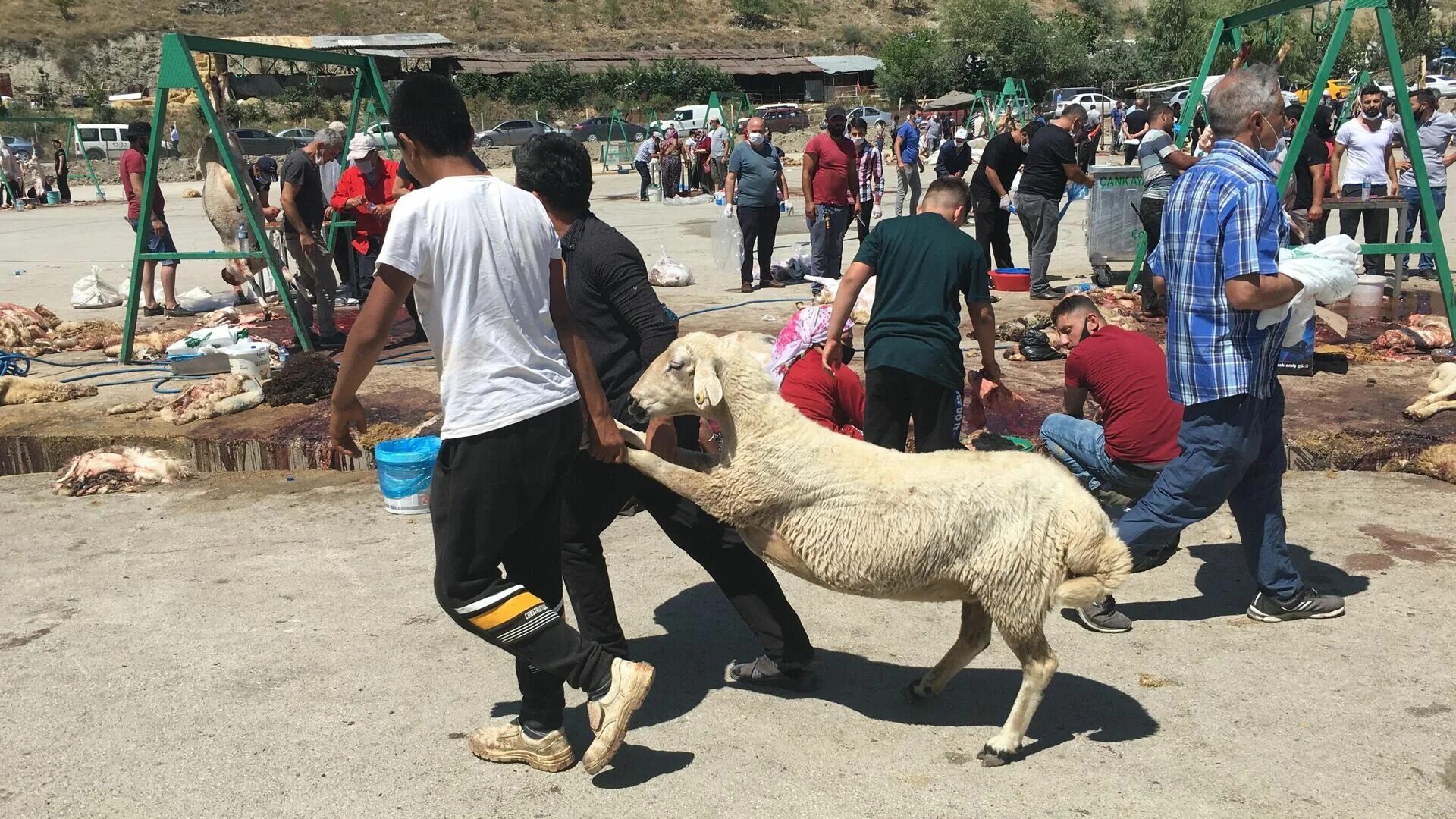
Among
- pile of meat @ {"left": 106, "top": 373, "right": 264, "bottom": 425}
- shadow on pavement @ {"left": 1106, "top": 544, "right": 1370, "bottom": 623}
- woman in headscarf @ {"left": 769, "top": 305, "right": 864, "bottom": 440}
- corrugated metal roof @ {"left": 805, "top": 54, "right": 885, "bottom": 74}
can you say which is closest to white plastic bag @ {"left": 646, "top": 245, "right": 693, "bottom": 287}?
pile of meat @ {"left": 106, "top": 373, "right": 264, "bottom": 425}

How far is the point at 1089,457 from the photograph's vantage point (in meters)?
5.16

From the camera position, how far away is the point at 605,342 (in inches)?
153

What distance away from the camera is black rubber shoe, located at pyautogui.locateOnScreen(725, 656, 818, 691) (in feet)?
13.0

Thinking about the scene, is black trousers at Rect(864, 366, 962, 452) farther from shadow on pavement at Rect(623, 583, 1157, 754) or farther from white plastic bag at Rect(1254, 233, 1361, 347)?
white plastic bag at Rect(1254, 233, 1361, 347)

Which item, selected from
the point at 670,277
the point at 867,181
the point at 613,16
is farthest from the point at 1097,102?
the point at 613,16

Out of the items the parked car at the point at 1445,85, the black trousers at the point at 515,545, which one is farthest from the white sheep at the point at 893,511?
the parked car at the point at 1445,85

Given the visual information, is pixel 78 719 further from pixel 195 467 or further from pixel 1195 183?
pixel 1195 183

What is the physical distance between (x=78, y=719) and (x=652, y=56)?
228ft

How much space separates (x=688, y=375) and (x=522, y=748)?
126 cm

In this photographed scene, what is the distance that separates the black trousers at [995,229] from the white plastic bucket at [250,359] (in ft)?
22.5

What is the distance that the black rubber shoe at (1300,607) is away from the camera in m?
4.39

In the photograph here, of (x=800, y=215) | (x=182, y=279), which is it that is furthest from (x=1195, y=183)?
(x=800, y=215)

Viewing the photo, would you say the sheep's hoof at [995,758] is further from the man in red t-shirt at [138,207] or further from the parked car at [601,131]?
Answer: the parked car at [601,131]

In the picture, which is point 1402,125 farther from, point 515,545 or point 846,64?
point 846,64
